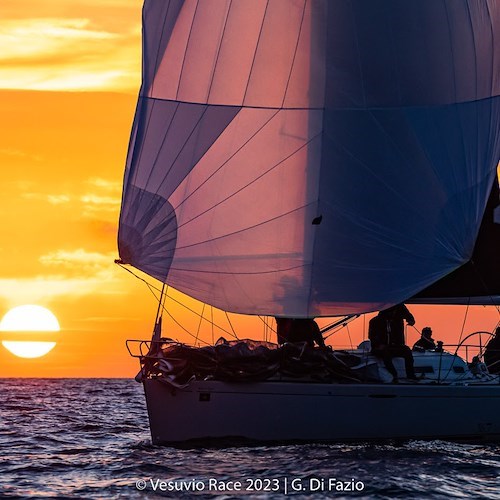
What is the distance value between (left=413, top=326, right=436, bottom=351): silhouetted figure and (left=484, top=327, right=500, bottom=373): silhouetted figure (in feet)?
3.51

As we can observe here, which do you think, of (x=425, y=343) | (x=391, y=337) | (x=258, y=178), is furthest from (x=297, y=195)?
(x=425, y=343)

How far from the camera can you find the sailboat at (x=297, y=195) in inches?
752

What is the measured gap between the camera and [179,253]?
19.0m

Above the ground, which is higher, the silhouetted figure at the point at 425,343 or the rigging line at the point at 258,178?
the rigging line at the point at 258,178

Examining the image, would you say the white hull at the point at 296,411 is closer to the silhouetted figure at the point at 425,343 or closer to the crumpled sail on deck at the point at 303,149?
the crumpled sail on deck at the point at 303,149

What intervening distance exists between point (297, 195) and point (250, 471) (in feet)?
16.9

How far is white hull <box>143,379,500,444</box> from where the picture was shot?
1898cm

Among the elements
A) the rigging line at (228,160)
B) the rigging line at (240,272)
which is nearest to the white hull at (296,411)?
the rigging line at (240,272)

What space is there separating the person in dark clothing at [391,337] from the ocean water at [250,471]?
1.47 m

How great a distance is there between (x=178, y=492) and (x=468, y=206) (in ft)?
26.2

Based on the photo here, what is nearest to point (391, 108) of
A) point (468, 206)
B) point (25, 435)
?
point (468, 206)

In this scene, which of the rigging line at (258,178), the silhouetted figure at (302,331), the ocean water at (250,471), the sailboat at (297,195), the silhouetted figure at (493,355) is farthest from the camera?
the silhouetted figure at (493,355)

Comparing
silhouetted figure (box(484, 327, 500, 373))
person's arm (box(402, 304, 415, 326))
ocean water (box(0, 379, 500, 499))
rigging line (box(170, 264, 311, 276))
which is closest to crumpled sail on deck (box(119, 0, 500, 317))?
rigging line (box(170, 264, 311, 276))

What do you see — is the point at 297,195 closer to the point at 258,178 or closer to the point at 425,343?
the point at 258,178
